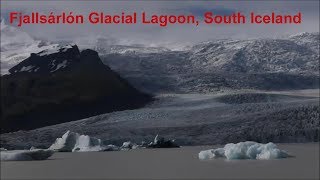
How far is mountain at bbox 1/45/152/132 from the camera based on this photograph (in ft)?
177

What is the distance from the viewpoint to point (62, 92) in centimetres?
5766

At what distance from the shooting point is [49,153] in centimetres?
2636

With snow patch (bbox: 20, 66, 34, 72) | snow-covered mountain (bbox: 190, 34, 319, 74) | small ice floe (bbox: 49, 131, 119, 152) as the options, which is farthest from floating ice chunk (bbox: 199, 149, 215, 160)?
snow-covered mountain (bbox: 190, 34, 319, 74)

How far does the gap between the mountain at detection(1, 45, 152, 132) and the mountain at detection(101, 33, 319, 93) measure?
4.01 m

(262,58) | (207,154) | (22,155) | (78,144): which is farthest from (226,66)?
(22,155)

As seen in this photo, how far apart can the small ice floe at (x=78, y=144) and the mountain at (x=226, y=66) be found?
105ft

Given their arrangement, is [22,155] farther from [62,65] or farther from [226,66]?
[226,66]

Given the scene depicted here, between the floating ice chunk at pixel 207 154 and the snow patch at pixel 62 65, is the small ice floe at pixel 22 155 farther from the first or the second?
the snow patch at pixel 62 65

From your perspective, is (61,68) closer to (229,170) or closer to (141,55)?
(141,55)

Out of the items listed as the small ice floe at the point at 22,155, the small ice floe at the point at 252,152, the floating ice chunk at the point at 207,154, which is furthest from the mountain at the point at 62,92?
the small ice floe at the point at 252,152

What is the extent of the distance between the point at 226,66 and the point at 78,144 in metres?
61.8

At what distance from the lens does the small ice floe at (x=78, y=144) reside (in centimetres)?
3355

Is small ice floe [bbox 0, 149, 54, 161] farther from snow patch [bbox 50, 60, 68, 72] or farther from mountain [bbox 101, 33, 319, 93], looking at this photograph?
snow patch [bbox 50, 60, 68, 72]

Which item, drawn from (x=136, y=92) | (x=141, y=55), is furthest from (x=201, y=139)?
(x=141, y=55)
